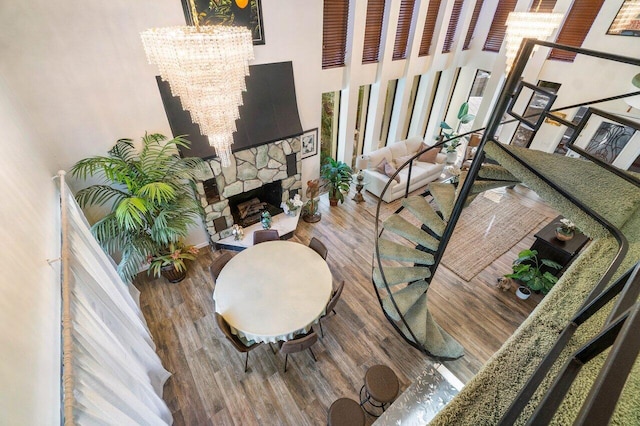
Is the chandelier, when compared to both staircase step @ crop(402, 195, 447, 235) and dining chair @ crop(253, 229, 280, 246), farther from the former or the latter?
staircase step @ crop(402, 195, 447, 235)

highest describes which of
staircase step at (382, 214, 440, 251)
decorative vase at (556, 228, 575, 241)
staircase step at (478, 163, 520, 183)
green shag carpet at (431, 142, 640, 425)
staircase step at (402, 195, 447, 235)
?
green shag carpet at (431, 142, 640, 425)

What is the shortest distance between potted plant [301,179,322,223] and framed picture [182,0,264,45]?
8.04 feet

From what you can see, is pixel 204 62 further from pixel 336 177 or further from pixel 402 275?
pixel 336 177

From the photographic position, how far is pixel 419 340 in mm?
3152

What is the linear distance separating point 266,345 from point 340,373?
3.15 ft

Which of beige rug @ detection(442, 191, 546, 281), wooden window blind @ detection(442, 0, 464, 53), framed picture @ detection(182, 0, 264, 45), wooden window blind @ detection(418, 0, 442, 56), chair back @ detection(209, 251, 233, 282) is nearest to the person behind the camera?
framed picture @ detection(182, 0, 264, 45)

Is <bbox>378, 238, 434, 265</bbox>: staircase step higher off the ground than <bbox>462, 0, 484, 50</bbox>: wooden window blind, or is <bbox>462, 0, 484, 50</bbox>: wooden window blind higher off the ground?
<bbox>462, 0, 484, 50</bbox>: wooden window blind

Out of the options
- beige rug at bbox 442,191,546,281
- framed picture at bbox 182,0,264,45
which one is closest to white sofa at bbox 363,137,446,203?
beige rug at bbox 442,191,546,281

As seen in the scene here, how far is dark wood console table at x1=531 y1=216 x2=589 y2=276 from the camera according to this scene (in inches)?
151

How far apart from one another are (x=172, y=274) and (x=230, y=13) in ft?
11.8

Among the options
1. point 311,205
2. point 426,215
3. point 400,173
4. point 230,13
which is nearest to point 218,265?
point 311,205

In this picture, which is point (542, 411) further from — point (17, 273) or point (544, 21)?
point (544, 21)

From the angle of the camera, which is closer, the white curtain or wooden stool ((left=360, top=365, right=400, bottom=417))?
the white curtain

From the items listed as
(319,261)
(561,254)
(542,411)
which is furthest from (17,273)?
(561,254)
